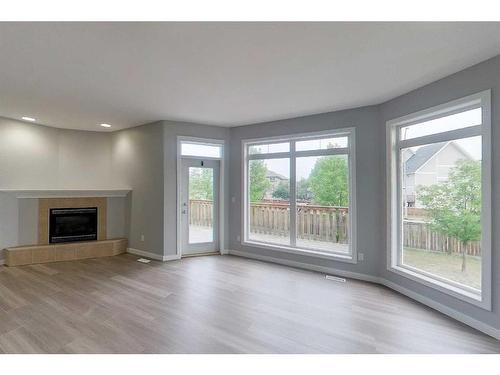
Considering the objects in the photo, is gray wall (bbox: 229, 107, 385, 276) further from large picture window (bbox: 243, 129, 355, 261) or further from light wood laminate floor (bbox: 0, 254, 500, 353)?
light wood laminate floor (bbox: 0, 254, 500, 353)

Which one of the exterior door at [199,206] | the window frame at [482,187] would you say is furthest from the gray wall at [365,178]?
the exterior door at [199,206]

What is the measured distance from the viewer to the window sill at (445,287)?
2728 millimetres

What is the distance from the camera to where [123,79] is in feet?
10.2

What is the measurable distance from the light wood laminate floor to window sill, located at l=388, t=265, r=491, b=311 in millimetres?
266

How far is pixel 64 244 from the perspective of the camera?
5.24 m

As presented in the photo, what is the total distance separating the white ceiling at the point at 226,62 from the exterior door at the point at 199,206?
153 cm

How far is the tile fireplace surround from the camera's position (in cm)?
488

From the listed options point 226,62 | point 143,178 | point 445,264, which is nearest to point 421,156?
point 445,264

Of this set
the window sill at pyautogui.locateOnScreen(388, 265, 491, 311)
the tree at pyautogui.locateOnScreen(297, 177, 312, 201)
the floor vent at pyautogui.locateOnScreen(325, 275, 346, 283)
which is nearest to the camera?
the window sill at pyautogui.locateOnScreen(388, 265, 491, 311)

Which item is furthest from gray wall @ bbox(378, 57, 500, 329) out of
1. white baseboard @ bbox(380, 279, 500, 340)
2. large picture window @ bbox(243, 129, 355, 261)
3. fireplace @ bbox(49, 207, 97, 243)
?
fireplace @ bbox(49, 207, 97, 243)

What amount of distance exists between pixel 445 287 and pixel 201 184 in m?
4.21

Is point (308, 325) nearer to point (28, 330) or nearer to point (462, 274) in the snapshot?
point (462, 274)

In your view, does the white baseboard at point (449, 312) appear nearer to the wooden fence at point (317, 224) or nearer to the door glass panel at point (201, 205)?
the wooden fence at point (317, 224)
